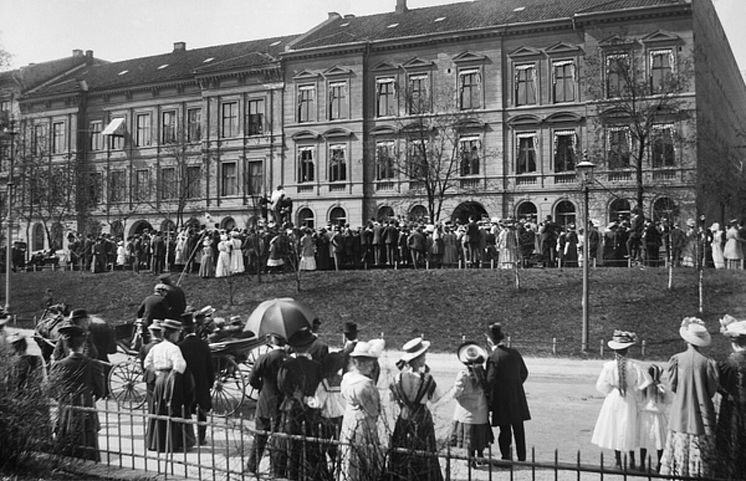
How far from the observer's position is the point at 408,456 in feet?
16.0

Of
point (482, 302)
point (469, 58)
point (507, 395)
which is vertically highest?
point (469, 58)

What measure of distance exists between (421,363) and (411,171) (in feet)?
106

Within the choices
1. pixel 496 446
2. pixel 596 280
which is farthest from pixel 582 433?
pixel 596 280

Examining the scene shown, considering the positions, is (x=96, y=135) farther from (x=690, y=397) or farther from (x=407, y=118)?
(x=690, y=397)

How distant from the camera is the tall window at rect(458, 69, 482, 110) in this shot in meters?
40.7

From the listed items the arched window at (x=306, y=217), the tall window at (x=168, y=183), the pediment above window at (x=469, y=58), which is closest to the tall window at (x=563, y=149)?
the pediment above window at (x=469, y=58)

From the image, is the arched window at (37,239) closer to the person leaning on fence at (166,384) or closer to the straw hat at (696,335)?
the person leaning on fence at (166,384)

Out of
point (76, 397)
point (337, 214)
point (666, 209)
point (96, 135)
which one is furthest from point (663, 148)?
point (96, 135)

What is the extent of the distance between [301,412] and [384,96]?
38030mm

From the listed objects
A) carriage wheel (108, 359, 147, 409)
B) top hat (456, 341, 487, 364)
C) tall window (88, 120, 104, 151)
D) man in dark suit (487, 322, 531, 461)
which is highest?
tall window (88, 120, 104, 151)

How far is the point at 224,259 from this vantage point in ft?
91.9

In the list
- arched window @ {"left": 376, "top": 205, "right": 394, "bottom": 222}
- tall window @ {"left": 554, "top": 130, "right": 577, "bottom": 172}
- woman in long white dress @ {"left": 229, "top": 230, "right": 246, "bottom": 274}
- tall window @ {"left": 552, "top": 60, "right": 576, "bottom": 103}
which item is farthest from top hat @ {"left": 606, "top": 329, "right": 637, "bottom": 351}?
arched window @ {"left": 376, "top": 205, "right": 394, "bottom": 222}

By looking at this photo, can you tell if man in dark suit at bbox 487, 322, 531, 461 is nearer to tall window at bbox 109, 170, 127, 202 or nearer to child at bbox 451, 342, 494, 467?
child at bbox 451, 342, 494, 467

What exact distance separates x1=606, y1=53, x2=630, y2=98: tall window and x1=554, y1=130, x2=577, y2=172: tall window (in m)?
4.22
